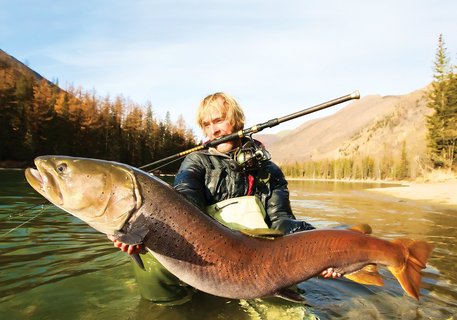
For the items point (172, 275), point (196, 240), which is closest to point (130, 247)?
point (196, 240)

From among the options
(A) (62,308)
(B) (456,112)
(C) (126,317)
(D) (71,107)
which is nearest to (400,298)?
(C) (126,317)

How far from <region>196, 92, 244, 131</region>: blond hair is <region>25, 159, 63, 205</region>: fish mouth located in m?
2.17

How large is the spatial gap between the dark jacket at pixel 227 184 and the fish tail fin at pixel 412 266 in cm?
104

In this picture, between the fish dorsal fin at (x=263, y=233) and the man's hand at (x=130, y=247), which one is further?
the fish dorsal fin at (x=263, y=233)

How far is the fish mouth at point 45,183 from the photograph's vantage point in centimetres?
254

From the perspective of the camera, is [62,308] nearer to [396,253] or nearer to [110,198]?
[110,198]

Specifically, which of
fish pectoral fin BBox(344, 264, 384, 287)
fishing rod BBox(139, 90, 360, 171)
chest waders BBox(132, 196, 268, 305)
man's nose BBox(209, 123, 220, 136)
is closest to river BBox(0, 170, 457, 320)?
chest waders BBox(132, 196, 268, 305)

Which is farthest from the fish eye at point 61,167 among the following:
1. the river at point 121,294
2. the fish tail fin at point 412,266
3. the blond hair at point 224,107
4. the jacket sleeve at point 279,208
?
the fish tail fin at point 412,266

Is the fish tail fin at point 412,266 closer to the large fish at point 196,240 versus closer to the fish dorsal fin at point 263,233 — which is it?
the large fish at point 196,240

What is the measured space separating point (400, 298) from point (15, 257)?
5.46 metres

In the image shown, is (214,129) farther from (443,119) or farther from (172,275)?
(443,119)

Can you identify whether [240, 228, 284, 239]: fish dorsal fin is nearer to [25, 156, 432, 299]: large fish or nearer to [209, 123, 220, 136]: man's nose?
[25, 156, 432, 299]: large fish

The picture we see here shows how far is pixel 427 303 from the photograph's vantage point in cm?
415

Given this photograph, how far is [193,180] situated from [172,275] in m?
0.98
